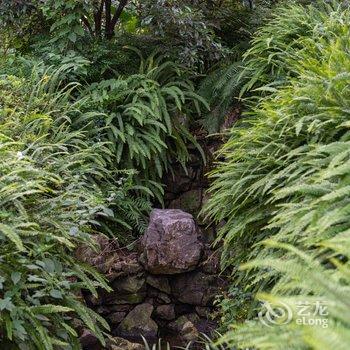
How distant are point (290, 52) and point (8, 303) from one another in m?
3.28

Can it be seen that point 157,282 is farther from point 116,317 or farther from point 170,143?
point 170,143

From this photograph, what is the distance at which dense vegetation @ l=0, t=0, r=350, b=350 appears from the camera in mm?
2467

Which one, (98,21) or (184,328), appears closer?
(184,328)

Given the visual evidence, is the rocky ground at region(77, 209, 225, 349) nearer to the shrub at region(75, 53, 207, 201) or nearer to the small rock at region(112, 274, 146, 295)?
the small rock at region(112, 274, 146, 295)

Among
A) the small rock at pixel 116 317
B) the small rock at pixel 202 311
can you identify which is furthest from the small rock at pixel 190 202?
the small rock at pixel 116 317

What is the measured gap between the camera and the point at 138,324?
4324 millimetres

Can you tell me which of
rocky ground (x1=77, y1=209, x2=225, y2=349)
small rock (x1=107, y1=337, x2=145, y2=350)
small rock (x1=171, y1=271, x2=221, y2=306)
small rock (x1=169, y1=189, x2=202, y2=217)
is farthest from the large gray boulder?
small rock (x1=107, y1=337, x2=145, y2=350)

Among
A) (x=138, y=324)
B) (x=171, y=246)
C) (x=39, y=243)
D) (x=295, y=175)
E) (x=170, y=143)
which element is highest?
(x=295, y=175)

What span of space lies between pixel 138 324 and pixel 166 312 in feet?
0.87

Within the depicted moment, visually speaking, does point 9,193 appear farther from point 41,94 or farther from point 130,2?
point 130,2

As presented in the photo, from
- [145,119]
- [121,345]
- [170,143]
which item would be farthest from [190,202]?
[121,345]

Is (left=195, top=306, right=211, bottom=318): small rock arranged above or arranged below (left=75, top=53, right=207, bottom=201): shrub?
below

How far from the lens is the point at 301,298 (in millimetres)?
1390

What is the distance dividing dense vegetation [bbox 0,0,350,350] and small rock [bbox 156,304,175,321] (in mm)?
527
